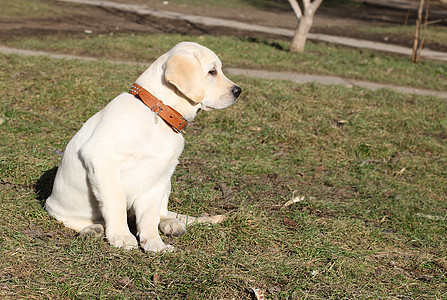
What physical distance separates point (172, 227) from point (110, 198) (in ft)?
1.98

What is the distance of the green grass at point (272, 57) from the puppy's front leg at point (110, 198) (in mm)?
6382

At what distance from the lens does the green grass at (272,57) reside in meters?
9.58

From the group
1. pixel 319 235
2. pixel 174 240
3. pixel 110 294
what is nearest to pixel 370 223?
pixel 319 235

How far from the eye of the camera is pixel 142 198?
342 centimetres

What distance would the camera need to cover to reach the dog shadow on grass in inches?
156

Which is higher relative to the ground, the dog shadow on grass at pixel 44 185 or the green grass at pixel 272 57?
the dog shadow on grass at pixel 44 185

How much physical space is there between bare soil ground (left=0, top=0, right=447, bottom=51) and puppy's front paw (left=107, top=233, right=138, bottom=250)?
8.35 m

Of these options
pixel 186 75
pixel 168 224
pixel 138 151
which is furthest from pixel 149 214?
pixel 186 75

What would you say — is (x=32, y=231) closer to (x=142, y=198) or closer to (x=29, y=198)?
(x=29, y=198)

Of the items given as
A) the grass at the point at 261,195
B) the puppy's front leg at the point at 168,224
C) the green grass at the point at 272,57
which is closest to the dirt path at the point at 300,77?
the green grass at the point at 272,57

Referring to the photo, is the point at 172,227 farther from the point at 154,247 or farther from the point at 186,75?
the point at 186,75

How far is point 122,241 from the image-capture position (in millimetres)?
3174

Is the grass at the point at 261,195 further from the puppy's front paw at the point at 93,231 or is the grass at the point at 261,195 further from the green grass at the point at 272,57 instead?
the green grass at the point at 272,57

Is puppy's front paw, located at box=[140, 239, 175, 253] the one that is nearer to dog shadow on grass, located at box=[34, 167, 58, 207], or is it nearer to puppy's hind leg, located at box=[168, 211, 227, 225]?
puppy's hind leg, located at box=[168, 211, 227, 225]
